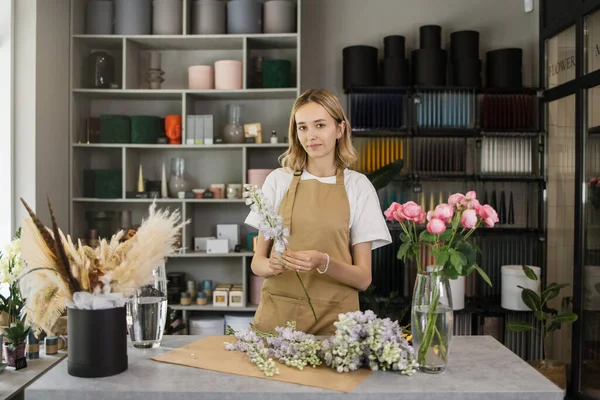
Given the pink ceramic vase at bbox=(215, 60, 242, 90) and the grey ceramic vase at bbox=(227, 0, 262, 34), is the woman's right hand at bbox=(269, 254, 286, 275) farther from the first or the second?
the grey ceramic vase at bbox=(227, 0, 262, 34)

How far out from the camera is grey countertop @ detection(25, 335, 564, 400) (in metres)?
1.36

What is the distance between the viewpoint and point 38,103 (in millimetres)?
3744

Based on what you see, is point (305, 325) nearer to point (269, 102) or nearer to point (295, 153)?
point (295, 153)

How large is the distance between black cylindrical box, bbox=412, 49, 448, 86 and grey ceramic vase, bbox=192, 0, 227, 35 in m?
1.47

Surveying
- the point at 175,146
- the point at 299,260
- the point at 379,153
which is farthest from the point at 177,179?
the point at 299,260

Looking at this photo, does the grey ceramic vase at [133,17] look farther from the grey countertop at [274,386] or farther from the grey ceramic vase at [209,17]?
the grey countertop at [274,386]

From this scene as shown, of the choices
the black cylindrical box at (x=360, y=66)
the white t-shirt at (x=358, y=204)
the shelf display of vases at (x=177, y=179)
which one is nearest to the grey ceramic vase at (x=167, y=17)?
the shelf display of vases at (x=177, y=179)

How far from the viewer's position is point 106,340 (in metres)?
1.46

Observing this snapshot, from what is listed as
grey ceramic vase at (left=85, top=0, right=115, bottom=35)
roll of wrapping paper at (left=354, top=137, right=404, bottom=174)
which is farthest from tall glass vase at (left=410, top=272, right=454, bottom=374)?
grey ceramic vase at (left=85, top=0, right=115, bottom=35)

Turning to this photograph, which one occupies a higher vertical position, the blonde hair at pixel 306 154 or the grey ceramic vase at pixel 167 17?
the grey ceramic vase at pixel 167 17

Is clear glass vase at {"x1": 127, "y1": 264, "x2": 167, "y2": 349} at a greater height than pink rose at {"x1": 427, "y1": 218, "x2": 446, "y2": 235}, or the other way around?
pink rose at {"x1": 427, "y1": 218, "x2": 446, "y2": 235}

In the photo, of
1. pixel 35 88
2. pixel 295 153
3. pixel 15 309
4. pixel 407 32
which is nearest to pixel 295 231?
pixel 295 153

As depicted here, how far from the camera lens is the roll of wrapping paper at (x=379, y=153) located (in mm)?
4195

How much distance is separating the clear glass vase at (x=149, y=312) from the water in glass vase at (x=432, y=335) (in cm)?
70
